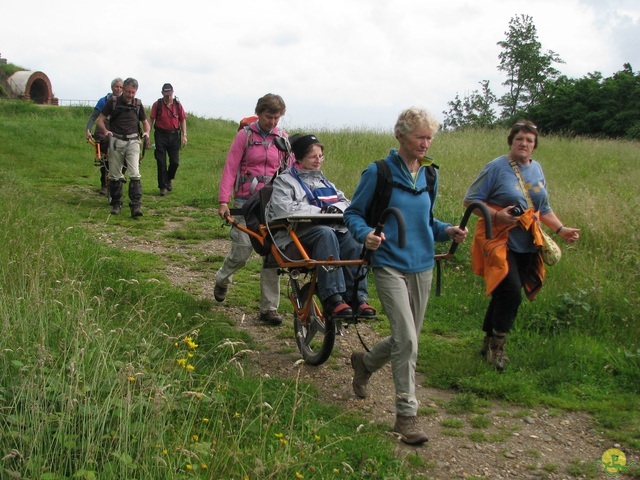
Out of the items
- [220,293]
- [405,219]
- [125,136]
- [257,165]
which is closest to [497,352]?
[405,219]

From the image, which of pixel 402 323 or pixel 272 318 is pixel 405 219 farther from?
pixel 272 318

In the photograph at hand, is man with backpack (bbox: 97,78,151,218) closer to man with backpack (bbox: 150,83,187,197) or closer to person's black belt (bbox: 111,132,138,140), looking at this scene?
person's black belt (bbox: 111,132,138,140)

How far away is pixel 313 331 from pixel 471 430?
60.6 inches

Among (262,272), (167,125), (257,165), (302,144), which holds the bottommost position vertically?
(262,272)

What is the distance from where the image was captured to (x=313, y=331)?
20.7 ft

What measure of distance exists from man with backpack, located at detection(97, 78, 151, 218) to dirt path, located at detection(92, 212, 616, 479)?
6.33 meters

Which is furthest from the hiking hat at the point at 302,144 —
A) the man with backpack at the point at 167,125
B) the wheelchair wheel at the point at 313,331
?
the man with backpack at the point at 167,125

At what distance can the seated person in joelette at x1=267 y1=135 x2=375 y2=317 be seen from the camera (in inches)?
221

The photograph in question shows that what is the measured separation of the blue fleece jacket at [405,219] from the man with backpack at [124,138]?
8.24 meters

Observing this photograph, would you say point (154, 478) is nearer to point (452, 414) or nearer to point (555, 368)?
point (452, 414)

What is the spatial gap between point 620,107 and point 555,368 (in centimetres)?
4235

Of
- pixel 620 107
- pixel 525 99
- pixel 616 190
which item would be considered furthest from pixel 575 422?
pixel 525 99

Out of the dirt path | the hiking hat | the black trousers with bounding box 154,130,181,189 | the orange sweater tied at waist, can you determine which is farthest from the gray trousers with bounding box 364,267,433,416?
the black trousers with bounding box 154,130,181,189

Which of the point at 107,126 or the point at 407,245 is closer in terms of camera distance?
the point at 407,245
